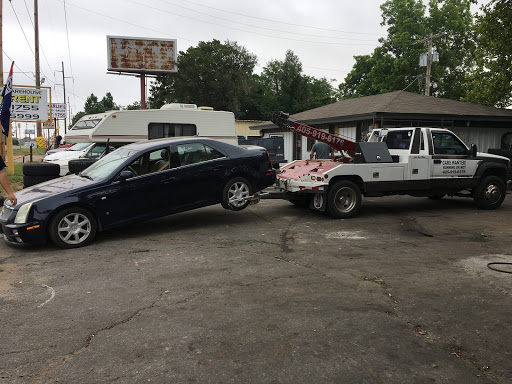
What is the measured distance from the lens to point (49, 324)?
4004 mm

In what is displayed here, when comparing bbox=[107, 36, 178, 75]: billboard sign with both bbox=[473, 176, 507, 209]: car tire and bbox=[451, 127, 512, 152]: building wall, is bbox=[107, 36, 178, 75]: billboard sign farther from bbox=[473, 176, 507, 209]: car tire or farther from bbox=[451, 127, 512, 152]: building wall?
bbox=[473, 176, 507, 209]: car tire

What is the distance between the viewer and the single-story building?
18.5 m

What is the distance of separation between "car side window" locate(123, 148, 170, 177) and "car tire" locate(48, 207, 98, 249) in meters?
1.07

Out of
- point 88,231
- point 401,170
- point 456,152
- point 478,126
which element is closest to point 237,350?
point 88,231

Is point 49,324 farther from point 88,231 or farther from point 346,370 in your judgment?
point 88,231

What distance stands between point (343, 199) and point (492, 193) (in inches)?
162

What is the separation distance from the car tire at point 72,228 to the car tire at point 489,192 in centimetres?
870

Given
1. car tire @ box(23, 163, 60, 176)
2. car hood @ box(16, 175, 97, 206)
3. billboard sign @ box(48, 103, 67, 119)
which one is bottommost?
car hood @ box(16, 175, 97, 206)

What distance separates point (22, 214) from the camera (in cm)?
661

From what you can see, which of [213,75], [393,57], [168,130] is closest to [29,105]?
[168,130]

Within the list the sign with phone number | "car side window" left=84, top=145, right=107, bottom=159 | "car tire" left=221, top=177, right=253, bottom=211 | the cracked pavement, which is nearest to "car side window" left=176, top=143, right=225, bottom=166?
"car tire" left=221, top=177, right=253, bottom=211

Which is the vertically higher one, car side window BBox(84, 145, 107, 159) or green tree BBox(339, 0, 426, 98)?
green tree BBox(339, 0, 426, 98)

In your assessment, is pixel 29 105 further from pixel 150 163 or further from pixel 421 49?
pixel 421 49

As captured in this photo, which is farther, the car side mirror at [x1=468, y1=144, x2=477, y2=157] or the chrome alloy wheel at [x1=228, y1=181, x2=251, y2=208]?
the car side mirror at [x1=468, y1=144, x2=477, y2=157]
